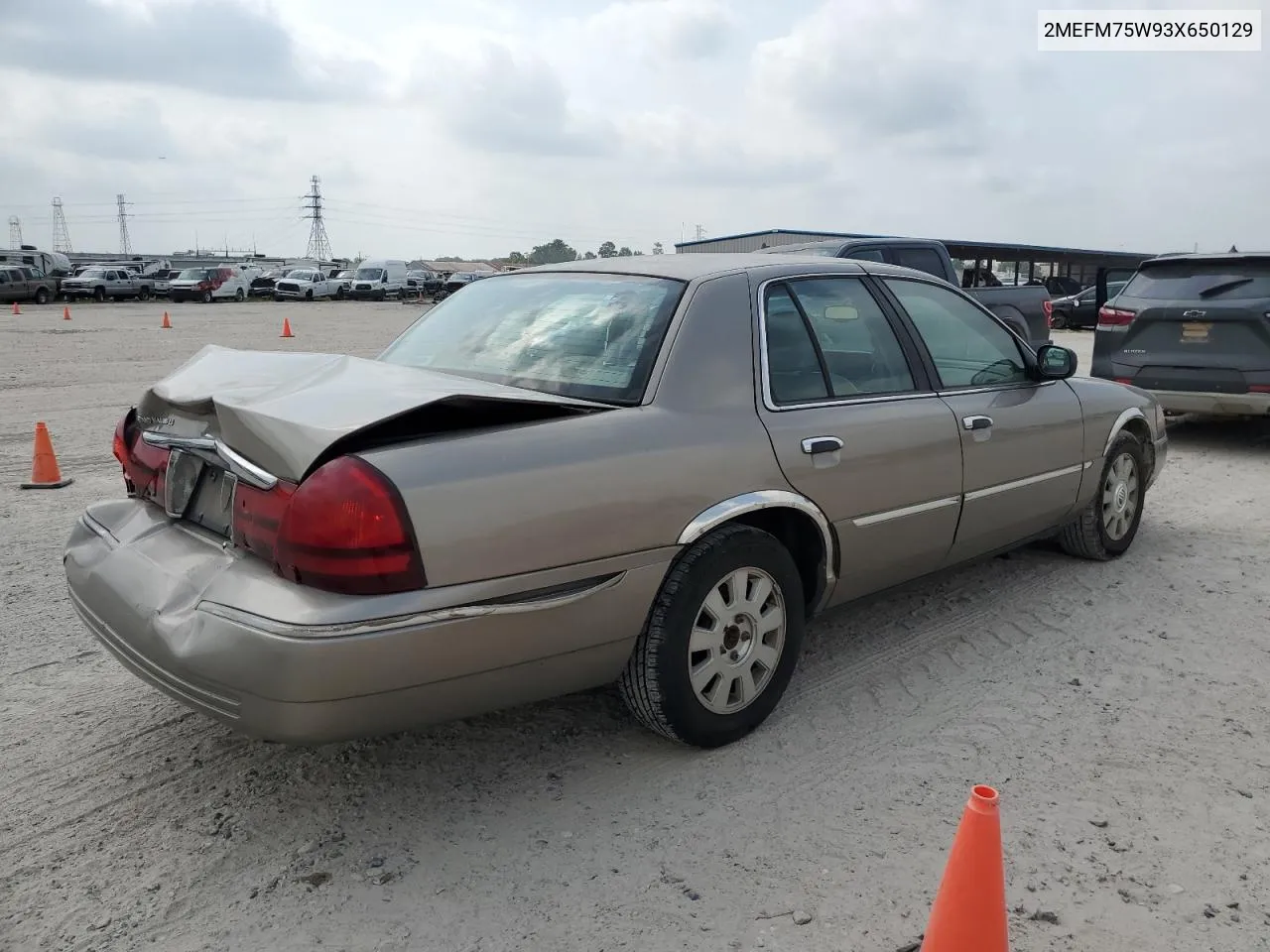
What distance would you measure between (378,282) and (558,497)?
48.4m

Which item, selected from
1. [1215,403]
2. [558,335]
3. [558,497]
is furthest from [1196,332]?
[558,497]

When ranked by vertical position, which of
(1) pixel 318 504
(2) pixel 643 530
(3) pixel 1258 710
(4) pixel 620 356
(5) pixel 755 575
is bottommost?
(3) pixel 1258 710

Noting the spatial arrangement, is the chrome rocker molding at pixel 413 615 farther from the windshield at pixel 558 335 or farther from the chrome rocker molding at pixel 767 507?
the windshield at pixel 558 335

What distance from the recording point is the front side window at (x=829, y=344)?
3.56 metres

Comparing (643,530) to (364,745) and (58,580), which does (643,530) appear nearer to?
(364,745)

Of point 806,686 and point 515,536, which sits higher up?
point 515,536

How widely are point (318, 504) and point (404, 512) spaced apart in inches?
8.6

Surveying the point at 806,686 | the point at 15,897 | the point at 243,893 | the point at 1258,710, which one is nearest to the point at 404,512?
the point at 243,893

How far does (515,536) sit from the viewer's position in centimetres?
267

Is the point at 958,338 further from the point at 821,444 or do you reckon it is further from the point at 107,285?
the point at 107,285

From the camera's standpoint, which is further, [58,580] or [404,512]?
[58,580]

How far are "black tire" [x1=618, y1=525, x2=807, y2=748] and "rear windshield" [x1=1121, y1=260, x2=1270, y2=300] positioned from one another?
269 inches

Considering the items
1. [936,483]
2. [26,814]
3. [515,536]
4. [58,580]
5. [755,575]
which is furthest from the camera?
[58,580]

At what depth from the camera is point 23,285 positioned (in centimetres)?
3547
